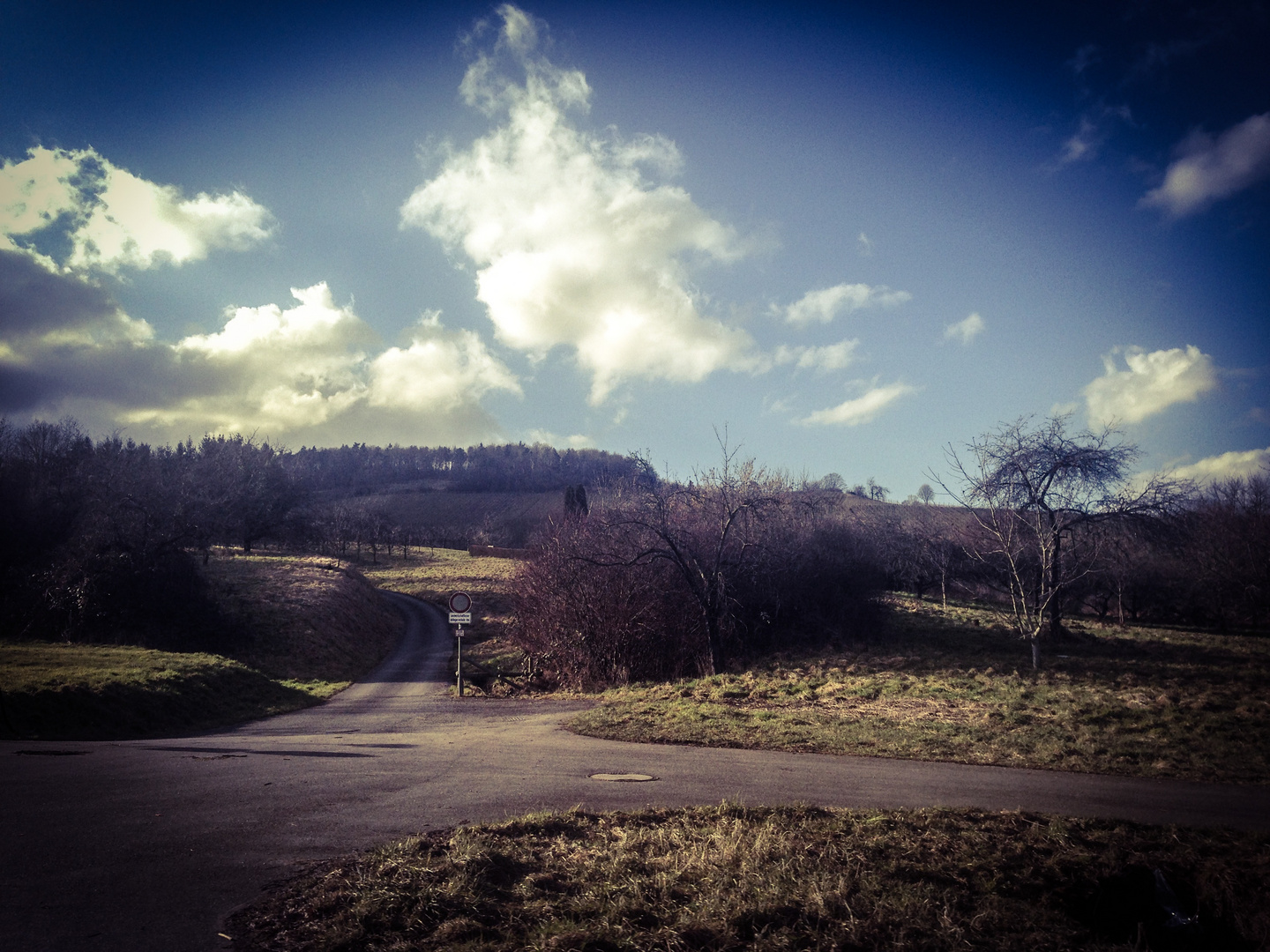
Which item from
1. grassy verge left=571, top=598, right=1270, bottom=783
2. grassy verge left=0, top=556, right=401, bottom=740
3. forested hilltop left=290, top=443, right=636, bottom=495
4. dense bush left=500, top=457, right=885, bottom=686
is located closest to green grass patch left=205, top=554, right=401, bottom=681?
grassy verge left=0, top=556, right=401, bottom=740

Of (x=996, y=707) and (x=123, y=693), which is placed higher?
(x=996, y=707)

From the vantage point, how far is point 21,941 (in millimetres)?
3811

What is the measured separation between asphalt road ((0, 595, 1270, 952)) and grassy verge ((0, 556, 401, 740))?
3.06 meters

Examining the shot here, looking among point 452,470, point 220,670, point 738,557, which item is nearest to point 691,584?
point 738,557

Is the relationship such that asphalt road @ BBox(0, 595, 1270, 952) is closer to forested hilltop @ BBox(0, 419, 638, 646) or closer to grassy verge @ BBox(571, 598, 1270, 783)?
grassy verge @ BBox(571, 598, 1270, 783)

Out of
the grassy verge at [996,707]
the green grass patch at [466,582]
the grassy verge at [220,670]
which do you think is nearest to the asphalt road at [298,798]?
the grassy verge at [996,707]

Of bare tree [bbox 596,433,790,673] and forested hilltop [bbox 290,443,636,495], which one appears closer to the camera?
bare tree [bbox 596,433,790,673]

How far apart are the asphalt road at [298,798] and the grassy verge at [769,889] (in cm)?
78

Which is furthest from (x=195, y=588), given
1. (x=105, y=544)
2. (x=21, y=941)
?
(x=21, y=941)

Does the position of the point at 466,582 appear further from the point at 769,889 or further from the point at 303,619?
the point at 769,889

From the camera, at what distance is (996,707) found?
1318cm

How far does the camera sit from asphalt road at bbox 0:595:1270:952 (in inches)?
174

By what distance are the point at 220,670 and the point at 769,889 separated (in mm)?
20868

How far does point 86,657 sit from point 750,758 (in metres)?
20.7
